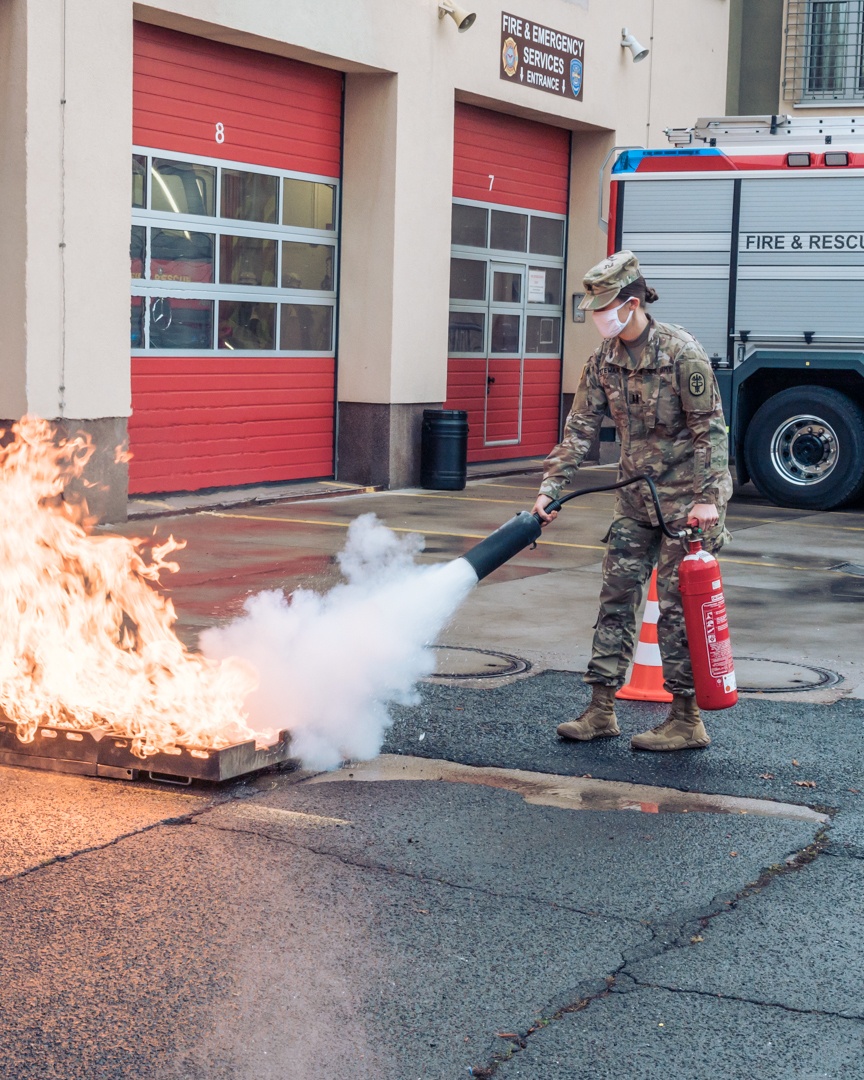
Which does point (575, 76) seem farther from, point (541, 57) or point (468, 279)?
point (468, 279)

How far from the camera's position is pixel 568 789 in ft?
19.2

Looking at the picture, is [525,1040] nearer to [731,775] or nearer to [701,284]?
[731,775]

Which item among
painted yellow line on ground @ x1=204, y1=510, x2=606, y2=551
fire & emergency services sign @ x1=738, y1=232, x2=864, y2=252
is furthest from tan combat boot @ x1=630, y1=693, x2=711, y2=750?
fire & emergency services sign @ x1=738, y1=232, x2=864, y2=252

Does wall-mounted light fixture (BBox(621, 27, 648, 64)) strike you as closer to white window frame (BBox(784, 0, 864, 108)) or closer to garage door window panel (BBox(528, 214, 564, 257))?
garage door window panel (BBox(528, 214, 564, 257))

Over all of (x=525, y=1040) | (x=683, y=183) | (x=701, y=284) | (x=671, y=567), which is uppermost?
(x=683, y=183)

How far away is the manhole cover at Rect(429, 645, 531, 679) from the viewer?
769 cm

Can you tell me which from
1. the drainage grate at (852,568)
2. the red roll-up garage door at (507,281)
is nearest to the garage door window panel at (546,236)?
the red roll-up garage door at (507,281)

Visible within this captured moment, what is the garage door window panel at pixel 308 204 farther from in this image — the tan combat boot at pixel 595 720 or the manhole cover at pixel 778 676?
the tan combat boot at pixel 595 720

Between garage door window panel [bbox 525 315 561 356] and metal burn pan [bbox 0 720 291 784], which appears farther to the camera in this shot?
garage door window panel [bbox 525 315 561 356]

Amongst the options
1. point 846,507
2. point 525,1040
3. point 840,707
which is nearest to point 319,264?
point 846,507

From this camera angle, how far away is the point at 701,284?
15531 millimetres

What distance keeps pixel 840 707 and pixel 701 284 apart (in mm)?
9053

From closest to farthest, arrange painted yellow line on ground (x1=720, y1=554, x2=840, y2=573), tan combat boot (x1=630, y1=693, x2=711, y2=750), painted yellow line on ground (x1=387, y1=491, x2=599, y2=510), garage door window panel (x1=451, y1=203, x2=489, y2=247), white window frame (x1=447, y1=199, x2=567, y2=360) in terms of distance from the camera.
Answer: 1. tan combat boot (x1=630, y1=693, x2=711, y2=750)
2. painted yellow line on ground (x1=720, y1=554, x2=840, y2=573)
3. painted yellow line on ground (x1=387, y1=491, x2=599, y2=510)
4. garage door window panel (x1=451, y1=203, x2=489, y2=247)
5. white window frame (x1=447, y1=199, x2=567, y2=360)

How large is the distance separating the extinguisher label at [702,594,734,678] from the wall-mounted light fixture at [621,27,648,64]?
15.1 meters
